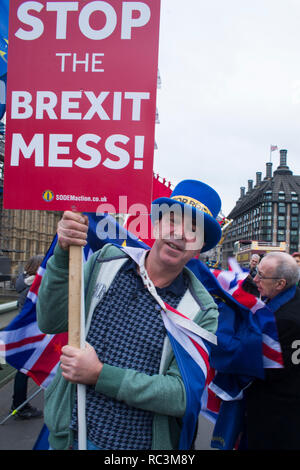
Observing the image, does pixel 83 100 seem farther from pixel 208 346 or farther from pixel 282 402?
pixel 282 402

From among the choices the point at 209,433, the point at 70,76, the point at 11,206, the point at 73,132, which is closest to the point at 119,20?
the point at 70,76

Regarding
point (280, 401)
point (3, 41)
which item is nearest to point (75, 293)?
point (280, 401)

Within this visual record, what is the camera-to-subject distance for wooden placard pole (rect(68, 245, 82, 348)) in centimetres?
157

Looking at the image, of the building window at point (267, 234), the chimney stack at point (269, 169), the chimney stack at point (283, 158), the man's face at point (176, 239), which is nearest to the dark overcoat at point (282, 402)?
the man's face at point (176, 239)

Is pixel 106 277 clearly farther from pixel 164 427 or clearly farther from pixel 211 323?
pixel 164 427

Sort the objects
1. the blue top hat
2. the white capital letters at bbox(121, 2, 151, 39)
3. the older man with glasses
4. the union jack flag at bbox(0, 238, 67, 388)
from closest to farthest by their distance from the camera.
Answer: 1. the white capital letters at bbox(121, 2, 151, 39)
2. the blue top hat
3. the older man with glasses
4. the union jack flag at bbox(0, 238, 67, 388)

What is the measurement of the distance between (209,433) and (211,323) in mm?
3121

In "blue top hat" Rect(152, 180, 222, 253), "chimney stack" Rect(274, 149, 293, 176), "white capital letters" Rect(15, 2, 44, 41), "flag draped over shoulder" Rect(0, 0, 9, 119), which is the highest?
"chimney stack" Rect(274, 149, 293, 176)

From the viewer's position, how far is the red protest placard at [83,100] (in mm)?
1750

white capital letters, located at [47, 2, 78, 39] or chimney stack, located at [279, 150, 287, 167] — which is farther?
chimney stack, located at [279, 150, 287, 167]

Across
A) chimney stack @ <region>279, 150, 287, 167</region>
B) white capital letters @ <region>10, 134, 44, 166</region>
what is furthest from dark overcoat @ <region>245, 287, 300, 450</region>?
chimney stack @ <region>279, 150, 287, 167</region>

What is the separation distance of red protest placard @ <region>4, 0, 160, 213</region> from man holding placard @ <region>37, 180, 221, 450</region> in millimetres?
218

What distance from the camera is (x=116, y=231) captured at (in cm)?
336

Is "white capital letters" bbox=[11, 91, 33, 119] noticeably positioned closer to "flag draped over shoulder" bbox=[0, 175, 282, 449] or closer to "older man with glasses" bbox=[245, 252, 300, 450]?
"flag draped over shoulder" bbox=[0, 175, 282, 449]
